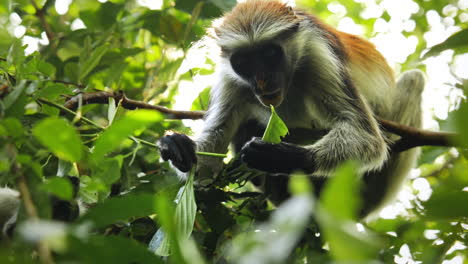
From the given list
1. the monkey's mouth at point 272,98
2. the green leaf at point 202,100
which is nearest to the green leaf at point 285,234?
the monkey's mouth at point 272,98

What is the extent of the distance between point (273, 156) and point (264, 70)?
1.34m

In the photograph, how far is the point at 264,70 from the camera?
504 cm

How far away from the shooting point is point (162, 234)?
308 cm

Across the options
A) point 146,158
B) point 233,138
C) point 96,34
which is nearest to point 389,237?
point 146,158

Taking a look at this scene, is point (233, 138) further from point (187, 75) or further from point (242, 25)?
point (242, 25)

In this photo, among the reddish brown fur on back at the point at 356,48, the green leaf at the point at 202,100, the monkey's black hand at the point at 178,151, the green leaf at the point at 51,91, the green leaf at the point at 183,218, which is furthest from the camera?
the green leaf at the point at 202,100

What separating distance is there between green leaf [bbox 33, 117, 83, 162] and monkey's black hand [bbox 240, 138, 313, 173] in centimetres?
220

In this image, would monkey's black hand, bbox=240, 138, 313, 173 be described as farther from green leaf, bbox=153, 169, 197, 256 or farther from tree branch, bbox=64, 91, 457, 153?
tree branch, bbox=64, 91, 457, 153

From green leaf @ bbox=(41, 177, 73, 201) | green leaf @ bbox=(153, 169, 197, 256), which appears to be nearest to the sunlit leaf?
green leaf @ bbox=(41, 177, 73, 201)

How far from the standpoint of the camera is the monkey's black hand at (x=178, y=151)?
14.0 feet

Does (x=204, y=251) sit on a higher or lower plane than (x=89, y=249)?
lower

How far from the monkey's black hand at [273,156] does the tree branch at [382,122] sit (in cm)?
108

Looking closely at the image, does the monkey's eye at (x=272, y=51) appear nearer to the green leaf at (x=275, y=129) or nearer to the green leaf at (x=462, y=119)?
the green leaf at (x=275, y=129)

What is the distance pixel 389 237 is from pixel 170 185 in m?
1.77
